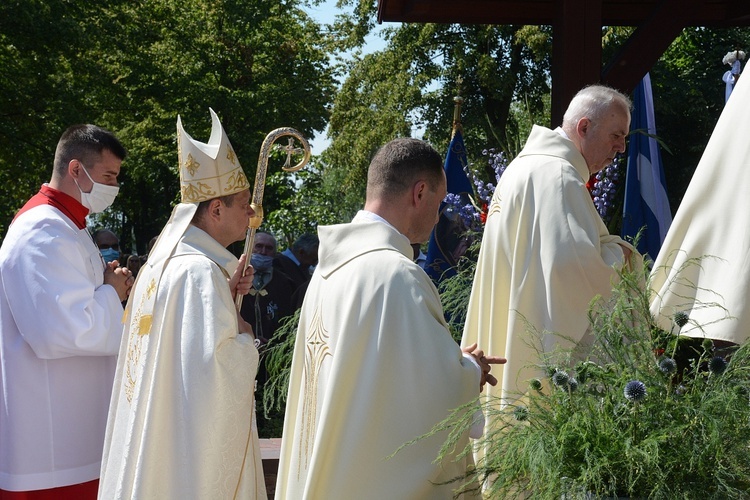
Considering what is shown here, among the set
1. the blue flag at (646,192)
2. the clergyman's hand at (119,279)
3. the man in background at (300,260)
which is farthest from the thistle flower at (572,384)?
the man in background at (300,260)

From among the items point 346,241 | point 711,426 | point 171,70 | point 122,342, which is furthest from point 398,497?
point 171,70

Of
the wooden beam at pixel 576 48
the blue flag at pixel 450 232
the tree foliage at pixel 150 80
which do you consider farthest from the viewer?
the tree foliage at pixel 150 80

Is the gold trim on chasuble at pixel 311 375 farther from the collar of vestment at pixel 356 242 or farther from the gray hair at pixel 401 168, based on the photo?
the gray hair at pixel 401 168

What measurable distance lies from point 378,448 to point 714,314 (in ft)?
3.58

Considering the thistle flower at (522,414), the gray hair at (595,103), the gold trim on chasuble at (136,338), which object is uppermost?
the gray hair at (595,103)

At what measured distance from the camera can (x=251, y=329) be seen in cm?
438

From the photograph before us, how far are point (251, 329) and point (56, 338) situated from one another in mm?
869

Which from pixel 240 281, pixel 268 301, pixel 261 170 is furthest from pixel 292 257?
pixel 240 281

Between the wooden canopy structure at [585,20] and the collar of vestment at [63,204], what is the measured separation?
288cm

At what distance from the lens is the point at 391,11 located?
702 cm

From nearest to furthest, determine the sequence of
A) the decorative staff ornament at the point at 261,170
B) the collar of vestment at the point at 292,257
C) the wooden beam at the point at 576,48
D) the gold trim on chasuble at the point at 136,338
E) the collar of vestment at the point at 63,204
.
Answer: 1. the gold trim on chasuble at the point at 136,338
2. the decorative staff ornament at the point at 261,170
3. the collar of vestment at the point at 63,204
4. the wooden beam at the point at 576,48
5. the collar of vestment at the point at 292,257

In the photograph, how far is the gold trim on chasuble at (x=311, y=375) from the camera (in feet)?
10.9

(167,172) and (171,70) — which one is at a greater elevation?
(171,70)

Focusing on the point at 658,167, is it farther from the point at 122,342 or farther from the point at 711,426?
the point at 711,426
